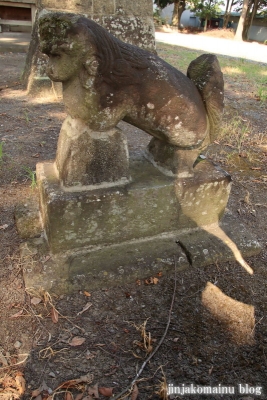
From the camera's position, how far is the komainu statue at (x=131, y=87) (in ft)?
5.38

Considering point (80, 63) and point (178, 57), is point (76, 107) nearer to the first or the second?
point (80, 63)

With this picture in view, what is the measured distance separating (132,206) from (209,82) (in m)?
0.94

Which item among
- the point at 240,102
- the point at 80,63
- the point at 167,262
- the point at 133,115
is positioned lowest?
the point at 167,262

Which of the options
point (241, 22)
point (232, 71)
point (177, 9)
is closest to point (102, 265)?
point (232, 71)

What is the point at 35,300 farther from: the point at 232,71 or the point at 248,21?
the point at 248,21

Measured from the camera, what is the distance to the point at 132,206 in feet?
7.00

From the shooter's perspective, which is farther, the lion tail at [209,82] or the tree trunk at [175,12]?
the tree trunk at [175,12]

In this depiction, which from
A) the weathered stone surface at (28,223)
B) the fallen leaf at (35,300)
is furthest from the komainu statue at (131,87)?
the fallen leaf at (35,300)

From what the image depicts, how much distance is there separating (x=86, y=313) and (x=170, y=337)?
0.50m

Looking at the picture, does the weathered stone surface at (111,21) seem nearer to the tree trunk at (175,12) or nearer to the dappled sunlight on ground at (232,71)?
the dappled sunlight on ground at (232,71)

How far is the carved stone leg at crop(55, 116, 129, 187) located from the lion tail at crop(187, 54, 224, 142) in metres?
0.62

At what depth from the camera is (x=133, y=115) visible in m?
1.94

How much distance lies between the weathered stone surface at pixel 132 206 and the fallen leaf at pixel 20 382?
2.46 ft

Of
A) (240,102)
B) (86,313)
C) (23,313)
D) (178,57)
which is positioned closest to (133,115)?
(86,313)
